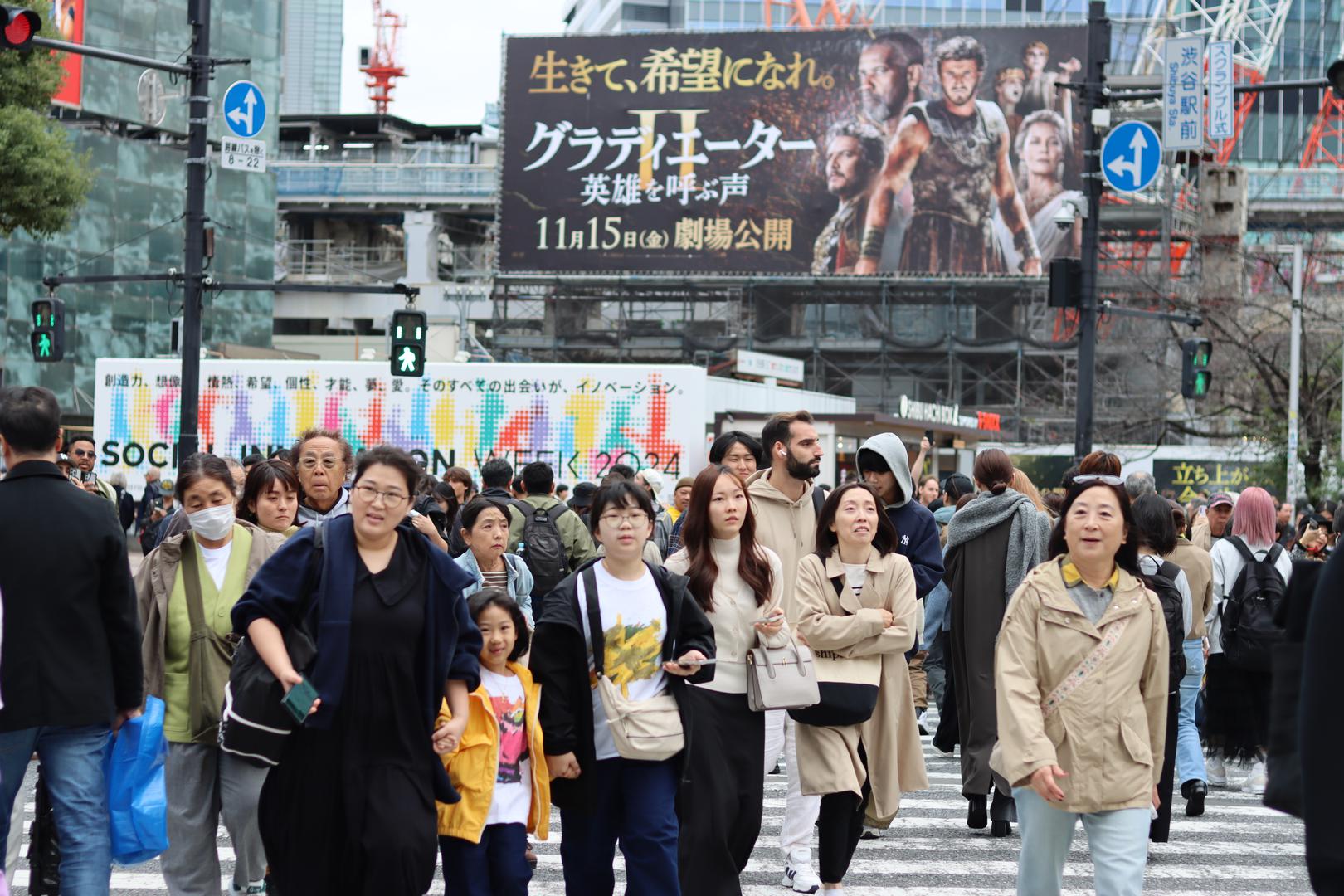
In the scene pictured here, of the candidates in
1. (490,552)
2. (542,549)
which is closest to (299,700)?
(490,552)

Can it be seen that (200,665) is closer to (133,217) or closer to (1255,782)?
(1255,782)

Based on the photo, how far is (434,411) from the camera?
24922mm

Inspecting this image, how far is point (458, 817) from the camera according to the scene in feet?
18.4

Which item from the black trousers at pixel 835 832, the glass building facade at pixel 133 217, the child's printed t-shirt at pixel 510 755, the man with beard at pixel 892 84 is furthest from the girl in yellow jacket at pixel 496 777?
the man with beard at pixel 892 84

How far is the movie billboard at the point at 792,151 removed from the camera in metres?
47.8

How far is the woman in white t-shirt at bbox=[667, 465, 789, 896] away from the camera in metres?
6.19

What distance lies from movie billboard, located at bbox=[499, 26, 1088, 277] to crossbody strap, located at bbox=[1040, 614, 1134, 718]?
4296 centimetres

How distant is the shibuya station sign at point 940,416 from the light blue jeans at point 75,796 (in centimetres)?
2645

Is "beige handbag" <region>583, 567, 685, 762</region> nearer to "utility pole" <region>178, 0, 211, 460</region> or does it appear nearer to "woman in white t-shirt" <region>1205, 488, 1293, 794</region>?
"woman in white t-shirt" <region>1205, 488, 1293, 794</region>

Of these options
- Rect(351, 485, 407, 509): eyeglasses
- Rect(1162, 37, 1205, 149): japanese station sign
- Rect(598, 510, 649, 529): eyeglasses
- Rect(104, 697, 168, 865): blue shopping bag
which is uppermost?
Rect(1162, 37, 1205, 149): japanese station sign

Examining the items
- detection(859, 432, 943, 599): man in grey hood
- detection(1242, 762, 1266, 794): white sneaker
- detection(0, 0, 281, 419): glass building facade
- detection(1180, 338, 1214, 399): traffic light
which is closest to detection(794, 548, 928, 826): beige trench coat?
detection(859, 432, 943, 599): man in grey hood

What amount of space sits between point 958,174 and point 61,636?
4445cm

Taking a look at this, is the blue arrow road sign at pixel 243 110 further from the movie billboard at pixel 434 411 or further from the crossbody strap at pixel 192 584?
the crossbody strap at pixel 192 584

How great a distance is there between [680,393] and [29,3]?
10.2m
